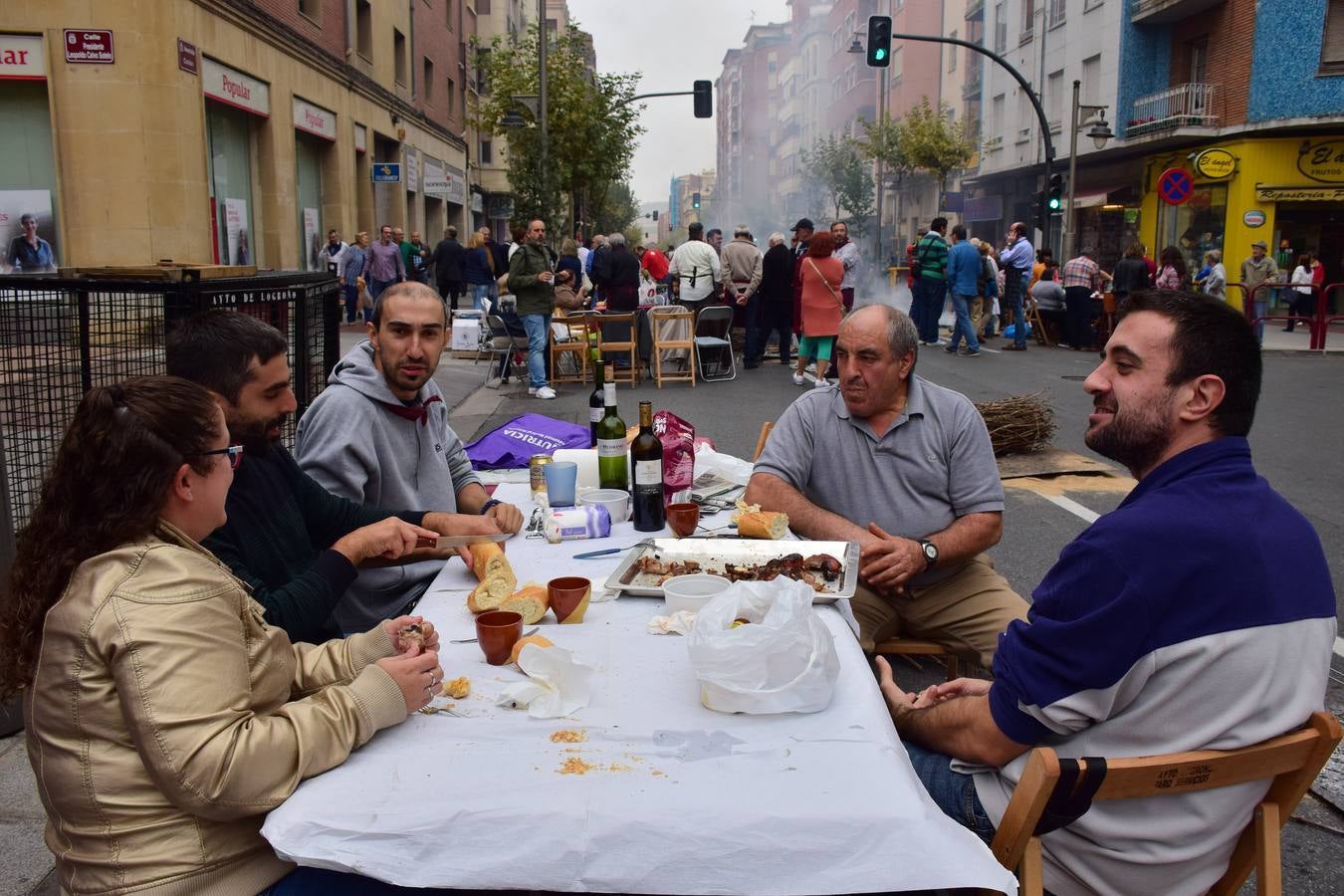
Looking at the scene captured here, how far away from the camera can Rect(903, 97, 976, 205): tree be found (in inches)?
1598

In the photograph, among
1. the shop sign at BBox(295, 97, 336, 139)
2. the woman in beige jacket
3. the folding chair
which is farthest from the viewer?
the shop sign at BBox(295, 97, 336, 139)

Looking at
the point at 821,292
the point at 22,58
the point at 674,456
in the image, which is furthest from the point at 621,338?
the point at 674,456

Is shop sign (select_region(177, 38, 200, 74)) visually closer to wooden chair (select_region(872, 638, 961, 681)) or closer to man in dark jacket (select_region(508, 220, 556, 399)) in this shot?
man in dark jacket (select_region(508, 220, 556, 399))

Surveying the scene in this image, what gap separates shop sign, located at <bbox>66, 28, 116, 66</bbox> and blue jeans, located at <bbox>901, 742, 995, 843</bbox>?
15.1 meters

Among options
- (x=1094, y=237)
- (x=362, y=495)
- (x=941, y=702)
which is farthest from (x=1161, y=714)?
(x=1094, y=237)

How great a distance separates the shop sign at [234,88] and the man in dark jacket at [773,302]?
8.77 m

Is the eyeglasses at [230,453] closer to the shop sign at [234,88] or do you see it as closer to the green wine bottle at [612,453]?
the green wine bottle at [612,453]

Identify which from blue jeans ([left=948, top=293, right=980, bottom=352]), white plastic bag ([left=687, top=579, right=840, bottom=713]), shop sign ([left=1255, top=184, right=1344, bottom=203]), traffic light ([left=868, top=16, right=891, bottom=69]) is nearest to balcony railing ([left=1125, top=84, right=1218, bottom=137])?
shop sign ([left=1255, top=184, right=1344, bottom=203])

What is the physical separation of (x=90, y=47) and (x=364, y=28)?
Result: 495 inches

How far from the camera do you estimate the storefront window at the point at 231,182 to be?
1654cm

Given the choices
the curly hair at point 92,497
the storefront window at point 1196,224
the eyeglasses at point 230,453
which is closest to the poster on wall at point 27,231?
the eyeglasses at point 230,453

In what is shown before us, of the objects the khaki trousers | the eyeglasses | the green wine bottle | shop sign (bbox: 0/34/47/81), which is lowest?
the khaki trousers

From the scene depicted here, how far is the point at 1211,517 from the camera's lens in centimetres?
190

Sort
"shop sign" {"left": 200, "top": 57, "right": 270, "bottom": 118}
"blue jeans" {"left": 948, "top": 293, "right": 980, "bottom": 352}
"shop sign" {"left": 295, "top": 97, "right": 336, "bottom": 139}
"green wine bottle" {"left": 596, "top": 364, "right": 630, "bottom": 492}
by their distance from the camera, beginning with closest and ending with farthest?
"green wine bottle" {"left": 596, "top": 364, "right": 630, "bottom": 492} < "shop sign" {"left": 200, "top": 57, "right": 270, "bottom": 118} < "blue jeans" {"left": 948, "top": 293, "right": 980, "bottom": 352} < "shop sign" {"left": 295, "top": 97, "right": 336, "bottom": 139}
